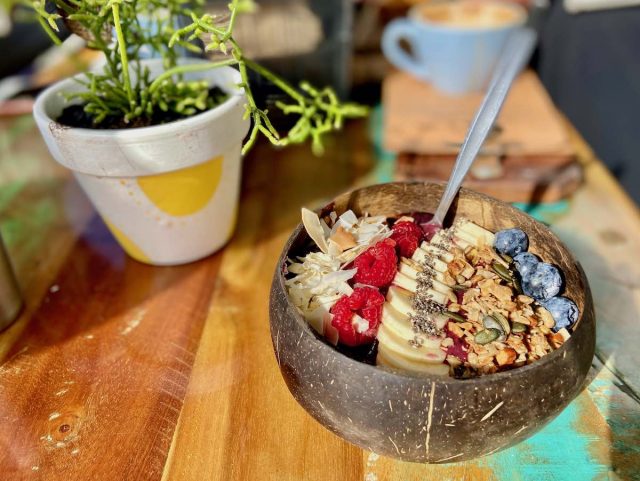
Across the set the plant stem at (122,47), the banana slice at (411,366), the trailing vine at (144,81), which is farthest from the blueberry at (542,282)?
the plant stem at (122,47)

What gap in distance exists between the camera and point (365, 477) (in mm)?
402

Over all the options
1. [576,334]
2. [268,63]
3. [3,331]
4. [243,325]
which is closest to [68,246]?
[3,331]

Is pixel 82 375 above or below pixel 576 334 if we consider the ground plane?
below

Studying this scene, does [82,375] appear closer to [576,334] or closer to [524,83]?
[576,334]

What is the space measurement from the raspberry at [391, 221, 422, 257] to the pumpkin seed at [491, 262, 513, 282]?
0.22 ft

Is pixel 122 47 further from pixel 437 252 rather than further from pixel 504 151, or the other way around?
pixel 504 151

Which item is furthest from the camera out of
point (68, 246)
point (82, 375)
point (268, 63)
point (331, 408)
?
point (268, 63)

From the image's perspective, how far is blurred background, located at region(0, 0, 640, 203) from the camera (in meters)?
0.68

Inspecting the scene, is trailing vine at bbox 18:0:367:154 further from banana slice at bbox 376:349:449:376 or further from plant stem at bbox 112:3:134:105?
banana slice at bbox 376:349:449:376

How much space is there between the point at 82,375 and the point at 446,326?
1.04 ft

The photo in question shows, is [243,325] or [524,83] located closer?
[243,325]

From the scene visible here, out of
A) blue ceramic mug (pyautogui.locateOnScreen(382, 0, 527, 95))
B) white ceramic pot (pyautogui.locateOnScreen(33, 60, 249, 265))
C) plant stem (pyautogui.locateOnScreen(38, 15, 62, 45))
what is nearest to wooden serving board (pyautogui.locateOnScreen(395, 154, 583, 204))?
blue ceramic mug (pyautogui.locateOnScreen(382, 0, 527, 95))

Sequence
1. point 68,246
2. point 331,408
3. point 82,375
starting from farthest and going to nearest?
point 68,246
point 82,375
point 331,408

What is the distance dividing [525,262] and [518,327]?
6 centimetres
